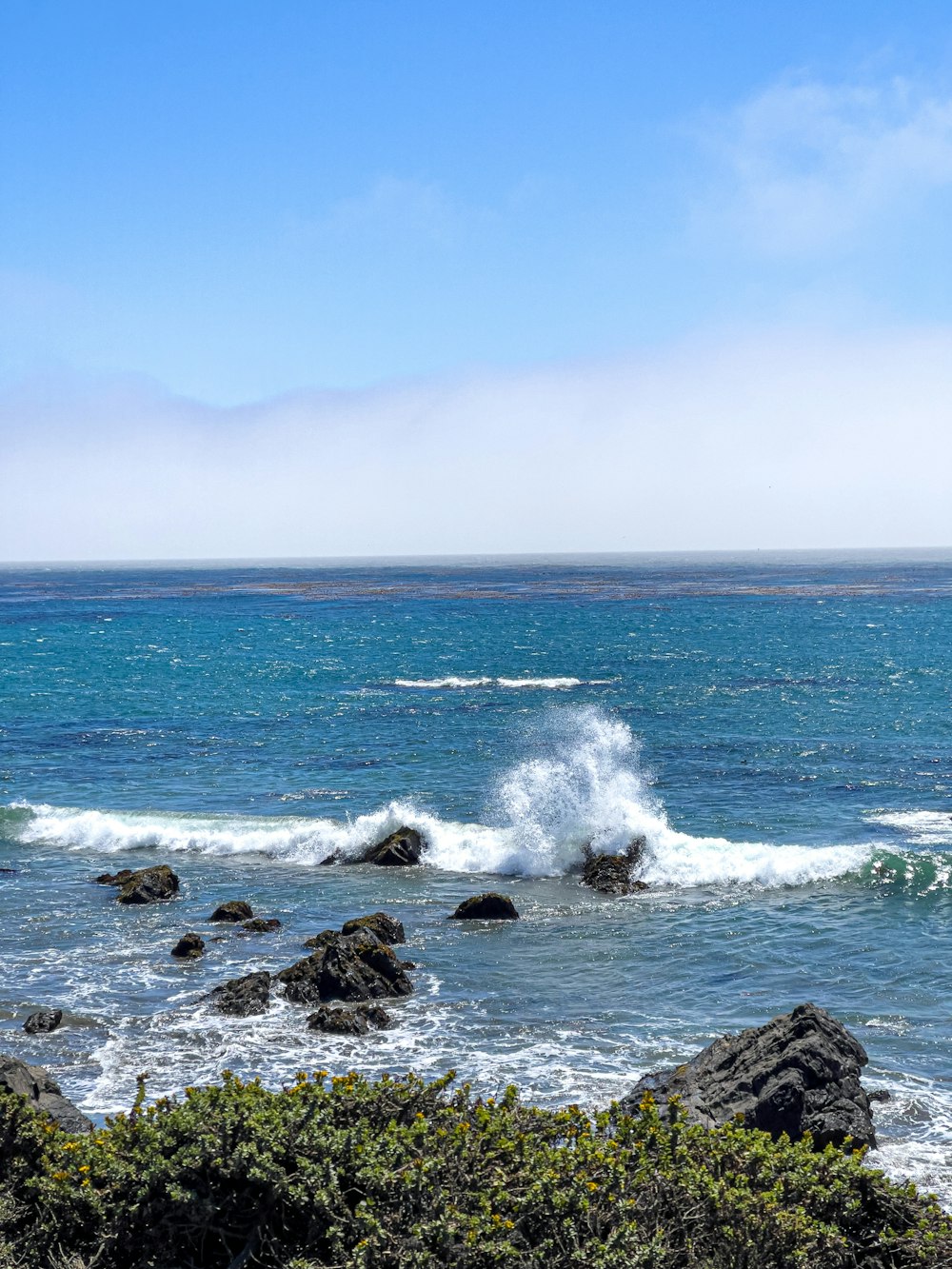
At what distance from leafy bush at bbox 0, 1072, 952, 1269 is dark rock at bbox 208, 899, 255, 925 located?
15636 mm

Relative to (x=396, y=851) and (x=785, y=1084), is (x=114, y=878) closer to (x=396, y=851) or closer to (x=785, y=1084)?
(x=396, y=851)

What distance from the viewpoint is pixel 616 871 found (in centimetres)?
2994

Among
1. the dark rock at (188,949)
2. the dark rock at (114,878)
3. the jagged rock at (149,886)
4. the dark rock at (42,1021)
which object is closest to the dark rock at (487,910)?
the dark rock at (188,949)

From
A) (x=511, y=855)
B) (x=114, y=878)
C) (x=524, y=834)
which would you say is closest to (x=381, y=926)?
(x=511, y=855)

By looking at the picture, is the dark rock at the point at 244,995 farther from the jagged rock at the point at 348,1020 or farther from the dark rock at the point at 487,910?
the dark rock at the point at 487,910

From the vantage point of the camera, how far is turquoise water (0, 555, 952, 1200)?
18.8 metres

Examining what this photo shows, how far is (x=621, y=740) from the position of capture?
4525 centimetres

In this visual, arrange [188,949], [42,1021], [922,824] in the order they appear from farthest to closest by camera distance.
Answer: [922,824]
[188,949]
[42,1021]

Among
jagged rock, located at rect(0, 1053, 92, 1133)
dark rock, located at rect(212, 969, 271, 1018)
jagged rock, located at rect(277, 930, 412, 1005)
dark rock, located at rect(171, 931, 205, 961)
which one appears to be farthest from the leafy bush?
dark rock, located at rect(171, 931, 205, 961)

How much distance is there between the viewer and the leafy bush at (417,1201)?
9.41 metres

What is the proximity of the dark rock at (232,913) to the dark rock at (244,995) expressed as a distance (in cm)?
501

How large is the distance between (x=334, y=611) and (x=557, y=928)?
12077cm

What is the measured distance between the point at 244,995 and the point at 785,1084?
10.1m

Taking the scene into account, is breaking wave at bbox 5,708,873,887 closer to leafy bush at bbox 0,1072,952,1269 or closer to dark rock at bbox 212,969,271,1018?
dark rock at bbox 212,969,271,1018
